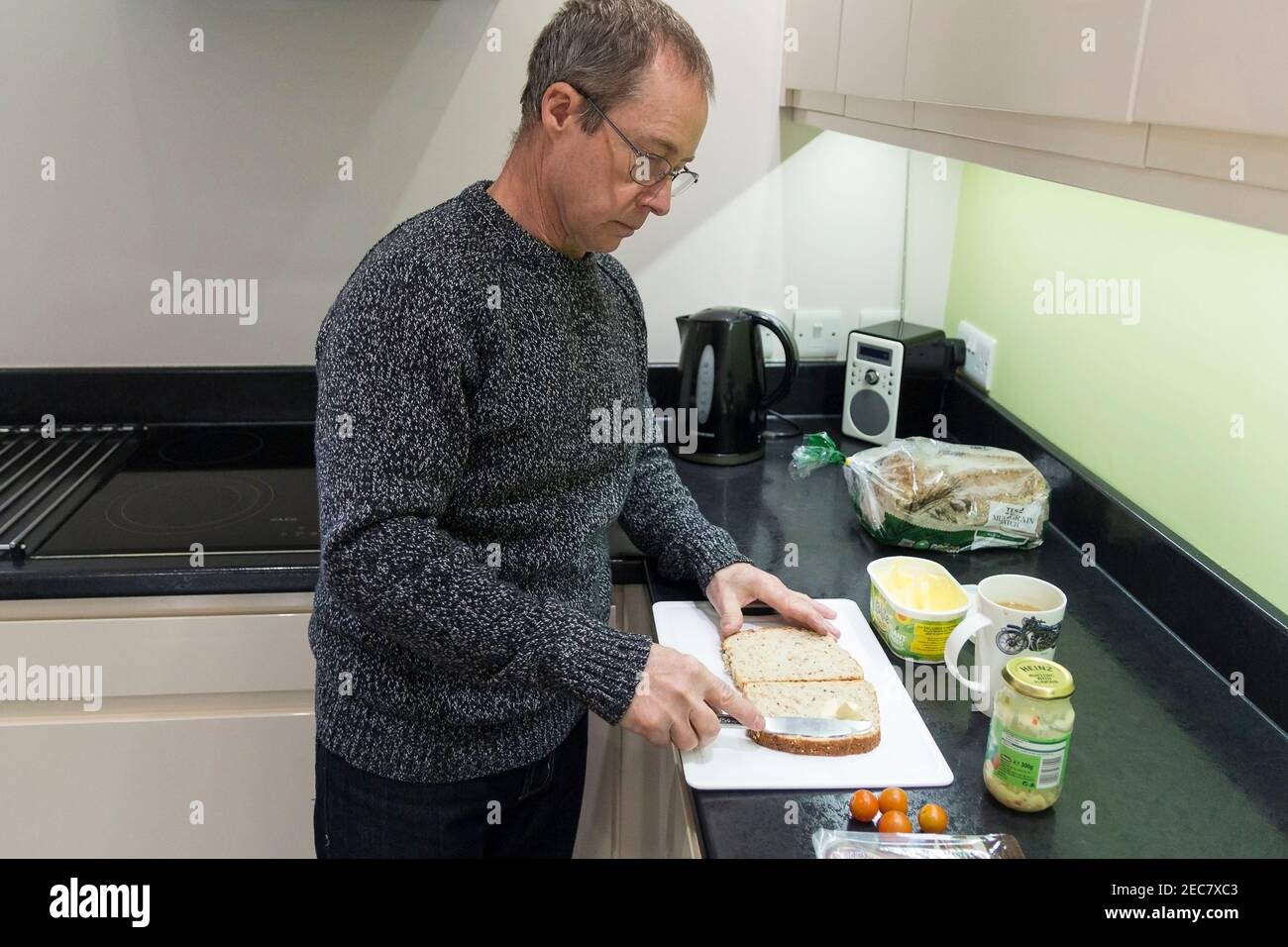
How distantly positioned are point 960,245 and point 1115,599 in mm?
832

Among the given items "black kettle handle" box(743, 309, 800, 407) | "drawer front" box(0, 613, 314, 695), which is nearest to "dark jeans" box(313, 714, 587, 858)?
"drawer front" box(0, 613, 314, 695)

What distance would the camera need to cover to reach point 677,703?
103 centimetres

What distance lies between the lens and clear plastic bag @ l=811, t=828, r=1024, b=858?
917 mm

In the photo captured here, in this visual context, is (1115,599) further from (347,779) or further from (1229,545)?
(347,779)

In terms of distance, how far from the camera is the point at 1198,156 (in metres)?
0.77

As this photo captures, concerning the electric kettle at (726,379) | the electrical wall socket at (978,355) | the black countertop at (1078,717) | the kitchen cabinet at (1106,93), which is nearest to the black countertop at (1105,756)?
the black countertop at (1078,717)

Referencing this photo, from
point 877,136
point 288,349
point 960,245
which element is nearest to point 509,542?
point 877,136

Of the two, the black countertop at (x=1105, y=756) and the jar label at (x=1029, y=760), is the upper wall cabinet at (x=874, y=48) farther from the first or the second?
the jar label at (x=1029, y=760)

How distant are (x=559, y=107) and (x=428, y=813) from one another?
0.76 m

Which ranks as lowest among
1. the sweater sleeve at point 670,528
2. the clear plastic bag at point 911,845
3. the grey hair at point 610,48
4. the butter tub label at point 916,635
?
the clear plastic bag at point 911,845

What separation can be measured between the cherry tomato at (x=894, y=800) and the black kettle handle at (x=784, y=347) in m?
0.92

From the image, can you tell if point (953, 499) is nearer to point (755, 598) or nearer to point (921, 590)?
point (921, 590)

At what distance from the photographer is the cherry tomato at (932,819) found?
95 centimetres

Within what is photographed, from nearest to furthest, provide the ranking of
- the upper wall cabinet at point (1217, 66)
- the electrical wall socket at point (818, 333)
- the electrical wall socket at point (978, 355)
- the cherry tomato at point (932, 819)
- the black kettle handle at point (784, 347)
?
the upper wall cabinet at point (1217, 66) → the cherry tomato at point (932, 819) → the black kettle handle at point (784, 347) → the electrical wall socket at point (978, 355) → the electrical wall socket at point (818, 333)
